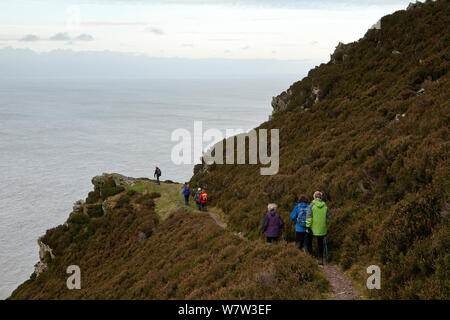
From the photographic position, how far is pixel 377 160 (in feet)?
40.9

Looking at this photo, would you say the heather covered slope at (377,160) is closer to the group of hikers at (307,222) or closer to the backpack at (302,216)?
the group of hikers at (307,222)

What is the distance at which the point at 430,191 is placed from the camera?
8750 mm

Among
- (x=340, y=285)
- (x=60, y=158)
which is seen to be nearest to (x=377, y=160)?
(x=340, y=285)

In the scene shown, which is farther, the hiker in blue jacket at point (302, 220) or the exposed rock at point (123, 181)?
the exposed rock at point (123, 181)

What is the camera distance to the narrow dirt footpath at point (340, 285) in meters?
7.46

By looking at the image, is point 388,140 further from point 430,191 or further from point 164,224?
point 164,224

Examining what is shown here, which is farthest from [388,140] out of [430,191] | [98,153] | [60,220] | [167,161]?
[98,153]

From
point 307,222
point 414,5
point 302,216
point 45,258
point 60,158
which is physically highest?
point 414,5

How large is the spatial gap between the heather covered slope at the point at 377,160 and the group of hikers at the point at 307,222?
839 mm

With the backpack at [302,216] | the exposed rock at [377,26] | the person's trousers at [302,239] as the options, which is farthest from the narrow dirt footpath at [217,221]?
the exposed rock at [377,26]

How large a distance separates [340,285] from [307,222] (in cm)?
204

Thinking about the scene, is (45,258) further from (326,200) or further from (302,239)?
(302,239)

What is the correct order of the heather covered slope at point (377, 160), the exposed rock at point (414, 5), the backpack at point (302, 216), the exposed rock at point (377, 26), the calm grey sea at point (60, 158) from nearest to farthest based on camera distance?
1. the heather covered slope at point (377, 160)
2. the backpack at point (302, 216)
3. the exposed rock at point (414, 5)
4. the exposed rock at point (377, 26)
5. the calm grey sea at point (60, 158)

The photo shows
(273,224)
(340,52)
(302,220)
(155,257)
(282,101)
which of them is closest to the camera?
(302,220)
